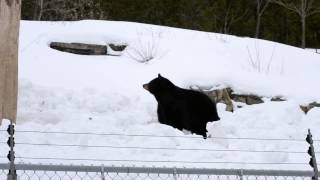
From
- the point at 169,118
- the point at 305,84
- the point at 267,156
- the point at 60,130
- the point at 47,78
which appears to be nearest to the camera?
the point at 267,156

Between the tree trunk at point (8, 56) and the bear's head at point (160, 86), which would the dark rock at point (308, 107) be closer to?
the bear's head at point (160, 86)

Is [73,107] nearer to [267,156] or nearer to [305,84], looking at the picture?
[267,156]

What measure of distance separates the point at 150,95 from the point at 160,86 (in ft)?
A: 1.97

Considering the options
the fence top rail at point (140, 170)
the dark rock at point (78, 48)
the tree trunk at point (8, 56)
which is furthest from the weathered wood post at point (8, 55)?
the dark rock at point (78, 48)

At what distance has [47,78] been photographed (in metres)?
9.94

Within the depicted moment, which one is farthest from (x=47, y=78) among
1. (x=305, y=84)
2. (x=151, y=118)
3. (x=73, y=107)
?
Answer: (x=305, y=84)

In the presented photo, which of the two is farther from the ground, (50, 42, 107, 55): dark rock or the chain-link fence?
(50, 42, 107, 55): dark rock

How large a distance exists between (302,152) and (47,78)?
15.0 ft

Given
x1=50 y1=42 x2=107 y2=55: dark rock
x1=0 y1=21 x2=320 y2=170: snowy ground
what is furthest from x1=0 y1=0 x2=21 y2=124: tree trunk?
x1=50 y1=42 x2=107 y2=55: dark rock

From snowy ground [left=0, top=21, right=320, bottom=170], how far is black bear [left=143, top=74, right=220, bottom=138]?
219 millimetres

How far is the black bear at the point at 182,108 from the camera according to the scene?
8.61 metres

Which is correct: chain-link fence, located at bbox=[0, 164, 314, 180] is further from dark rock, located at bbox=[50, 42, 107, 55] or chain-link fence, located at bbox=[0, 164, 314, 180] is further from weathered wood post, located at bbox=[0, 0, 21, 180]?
dark rock, located at bbox=[50, 42, 107, 55]

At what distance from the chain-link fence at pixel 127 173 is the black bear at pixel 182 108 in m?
Answer: 2.41

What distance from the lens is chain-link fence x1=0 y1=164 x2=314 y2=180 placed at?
4793mm
